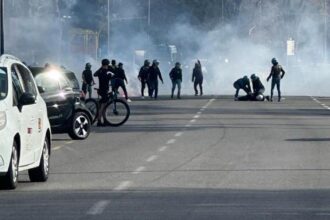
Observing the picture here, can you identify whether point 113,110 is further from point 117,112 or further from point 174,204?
point 174,204

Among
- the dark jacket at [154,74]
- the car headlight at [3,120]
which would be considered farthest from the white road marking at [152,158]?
the dark jacket at [154,74]

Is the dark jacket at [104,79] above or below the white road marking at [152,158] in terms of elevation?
above

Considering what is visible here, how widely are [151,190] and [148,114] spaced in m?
22.3

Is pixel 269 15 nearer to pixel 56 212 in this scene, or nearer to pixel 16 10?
pixel 16 10

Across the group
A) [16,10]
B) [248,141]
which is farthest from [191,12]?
[248,141]

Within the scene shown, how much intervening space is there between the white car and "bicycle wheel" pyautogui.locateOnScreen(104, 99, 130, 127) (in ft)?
43.6

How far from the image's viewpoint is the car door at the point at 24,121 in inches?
652

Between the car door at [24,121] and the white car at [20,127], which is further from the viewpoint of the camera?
the car door at [24,121]

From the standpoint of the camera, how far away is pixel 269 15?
4737 inches

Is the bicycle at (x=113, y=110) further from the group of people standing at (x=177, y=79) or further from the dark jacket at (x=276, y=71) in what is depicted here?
the dark jacket at (x=276, y=71)

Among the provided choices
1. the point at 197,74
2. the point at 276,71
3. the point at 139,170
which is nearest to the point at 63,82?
the point at 139,170

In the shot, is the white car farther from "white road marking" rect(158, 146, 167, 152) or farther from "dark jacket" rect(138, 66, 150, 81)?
"dark jacket" rect(138, 66, 150, 81)

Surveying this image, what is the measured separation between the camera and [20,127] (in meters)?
16.4

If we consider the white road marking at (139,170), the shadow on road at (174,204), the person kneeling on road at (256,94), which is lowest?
the shadow on road at (174,204)
